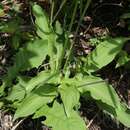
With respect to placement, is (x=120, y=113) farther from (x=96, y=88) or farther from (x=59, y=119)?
(x=59, y=119)

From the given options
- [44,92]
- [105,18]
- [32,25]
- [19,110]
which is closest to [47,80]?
[44,92]

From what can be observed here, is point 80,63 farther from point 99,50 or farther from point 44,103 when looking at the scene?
point 44,103

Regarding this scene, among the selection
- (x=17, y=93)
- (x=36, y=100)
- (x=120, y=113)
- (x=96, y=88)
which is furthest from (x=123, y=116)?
(x=17, y=93)

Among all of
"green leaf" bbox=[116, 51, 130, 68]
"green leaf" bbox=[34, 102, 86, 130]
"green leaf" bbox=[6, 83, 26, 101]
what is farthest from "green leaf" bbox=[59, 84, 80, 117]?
"green leaf" bbox=[116, 51, 130, 68]

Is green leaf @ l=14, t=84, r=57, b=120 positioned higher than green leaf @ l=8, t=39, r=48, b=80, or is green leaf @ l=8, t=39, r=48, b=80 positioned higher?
green leaf @ l=8, t=39, r=48, b=80

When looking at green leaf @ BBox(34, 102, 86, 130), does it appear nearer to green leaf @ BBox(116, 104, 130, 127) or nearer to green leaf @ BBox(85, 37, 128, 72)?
green leaf @ BBox(116, 104, 130, 127)
